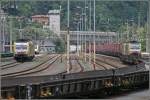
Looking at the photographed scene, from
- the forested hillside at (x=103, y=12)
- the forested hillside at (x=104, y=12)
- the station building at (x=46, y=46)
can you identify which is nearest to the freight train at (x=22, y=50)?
the forested hillside at (x=103, y=12)

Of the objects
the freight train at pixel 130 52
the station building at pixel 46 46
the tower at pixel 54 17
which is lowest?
the station building at pixel 46 46

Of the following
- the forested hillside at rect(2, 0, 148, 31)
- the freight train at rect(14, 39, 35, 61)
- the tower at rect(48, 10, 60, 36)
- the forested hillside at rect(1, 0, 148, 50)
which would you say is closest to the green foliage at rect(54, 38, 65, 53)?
the tower at rect(48, 10, 60, 36)

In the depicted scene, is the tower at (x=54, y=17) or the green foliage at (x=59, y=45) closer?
the tower at (x=54, y=17)

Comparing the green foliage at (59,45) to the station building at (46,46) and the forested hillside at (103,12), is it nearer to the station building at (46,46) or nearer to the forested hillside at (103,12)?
the station building at (46,46)

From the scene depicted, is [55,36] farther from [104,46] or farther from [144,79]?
[144,79]

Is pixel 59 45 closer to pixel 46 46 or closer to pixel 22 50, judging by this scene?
pixel 46 46

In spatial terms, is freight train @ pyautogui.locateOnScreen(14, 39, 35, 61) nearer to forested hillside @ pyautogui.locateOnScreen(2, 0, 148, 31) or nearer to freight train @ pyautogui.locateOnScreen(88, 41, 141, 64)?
forested hillside @ pyautogui.locateOnScreen(2, 0, 148, 31)

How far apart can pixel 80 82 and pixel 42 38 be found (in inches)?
2594

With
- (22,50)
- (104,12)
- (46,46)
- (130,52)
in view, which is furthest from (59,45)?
(130,52)

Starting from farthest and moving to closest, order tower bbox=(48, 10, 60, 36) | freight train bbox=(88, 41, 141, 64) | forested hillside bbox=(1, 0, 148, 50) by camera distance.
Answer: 1. freight train bbox=(88, 41, 141, 64)
2. tower bbox=(48, 10, 60, 36)
3. forested hillside bbox=(1, 0, 148, 50)

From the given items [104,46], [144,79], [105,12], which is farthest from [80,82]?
[104,46]

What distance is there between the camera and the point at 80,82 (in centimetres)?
2197

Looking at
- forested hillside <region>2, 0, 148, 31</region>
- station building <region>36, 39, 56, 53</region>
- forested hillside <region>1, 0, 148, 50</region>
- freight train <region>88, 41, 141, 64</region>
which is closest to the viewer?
forested hillside <region>1, 0, 148, 50</region>

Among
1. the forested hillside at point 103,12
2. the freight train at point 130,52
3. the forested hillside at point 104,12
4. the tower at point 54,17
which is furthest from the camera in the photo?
the freight train at point 130,52
